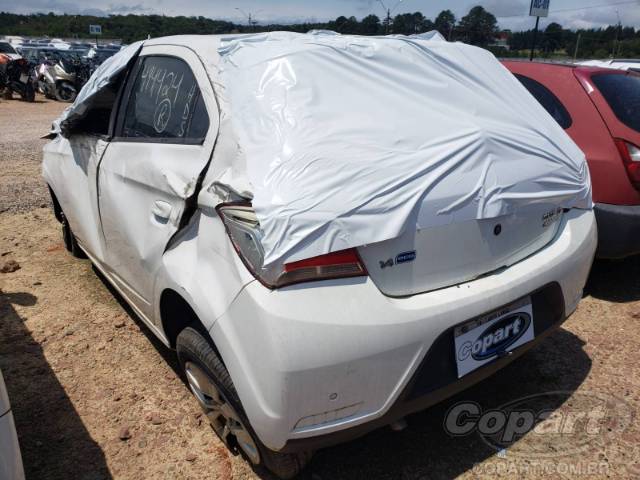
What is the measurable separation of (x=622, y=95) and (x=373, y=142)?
2820mm

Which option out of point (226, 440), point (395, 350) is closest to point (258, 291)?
point (395, 350)

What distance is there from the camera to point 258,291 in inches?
61.7

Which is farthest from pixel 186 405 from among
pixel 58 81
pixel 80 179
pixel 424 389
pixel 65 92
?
pixel 65 92

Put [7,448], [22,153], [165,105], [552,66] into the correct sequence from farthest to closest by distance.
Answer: [22,153] < [552,66] < [165,105] < [7,448]

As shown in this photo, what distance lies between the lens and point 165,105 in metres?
2.42

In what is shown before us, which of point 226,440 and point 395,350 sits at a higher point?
point 395,350

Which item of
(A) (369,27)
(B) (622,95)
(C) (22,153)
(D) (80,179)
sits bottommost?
(C) (22,153)

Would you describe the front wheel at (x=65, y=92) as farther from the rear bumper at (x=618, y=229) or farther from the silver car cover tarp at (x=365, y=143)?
the rear bumper at (x=618, y=229)

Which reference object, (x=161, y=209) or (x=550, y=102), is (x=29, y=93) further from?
(x=161, y=209)

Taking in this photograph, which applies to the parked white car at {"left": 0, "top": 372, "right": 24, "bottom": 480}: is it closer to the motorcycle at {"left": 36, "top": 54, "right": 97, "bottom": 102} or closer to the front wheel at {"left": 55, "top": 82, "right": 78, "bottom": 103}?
the motorcycle at {"left": 36, "top": 54, "right": 97, "bottom": 102}

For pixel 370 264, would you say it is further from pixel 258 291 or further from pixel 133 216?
pixel 133 216

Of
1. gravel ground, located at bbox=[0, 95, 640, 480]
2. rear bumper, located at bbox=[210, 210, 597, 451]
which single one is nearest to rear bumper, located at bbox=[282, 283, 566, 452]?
rear bumper, located at bbox=[210, 210, 597, 451]

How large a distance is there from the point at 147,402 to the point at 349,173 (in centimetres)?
162

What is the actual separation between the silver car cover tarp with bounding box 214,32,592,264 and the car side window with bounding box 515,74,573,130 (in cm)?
147
